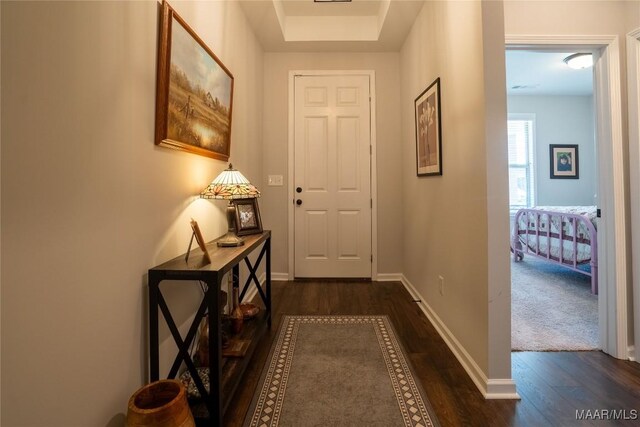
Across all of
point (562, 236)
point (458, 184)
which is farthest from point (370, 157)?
point (562, 236)

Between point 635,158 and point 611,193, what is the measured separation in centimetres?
24

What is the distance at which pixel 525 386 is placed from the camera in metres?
1.59

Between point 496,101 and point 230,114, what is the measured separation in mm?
1727

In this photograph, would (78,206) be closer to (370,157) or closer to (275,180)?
(275,180)

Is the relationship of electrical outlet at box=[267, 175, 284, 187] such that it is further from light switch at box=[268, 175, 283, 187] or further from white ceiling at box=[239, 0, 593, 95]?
white ceiling at box=[239, 0, 593, 95]

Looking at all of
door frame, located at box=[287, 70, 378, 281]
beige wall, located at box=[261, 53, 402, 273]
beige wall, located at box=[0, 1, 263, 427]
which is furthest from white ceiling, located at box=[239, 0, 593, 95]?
beige wall, located at box=[0, 1, 263, 427]

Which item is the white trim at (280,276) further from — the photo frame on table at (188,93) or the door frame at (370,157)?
the photo frame on table at (188,93)

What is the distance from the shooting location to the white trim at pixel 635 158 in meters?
1.80

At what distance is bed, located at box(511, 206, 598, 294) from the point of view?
10.1 ft

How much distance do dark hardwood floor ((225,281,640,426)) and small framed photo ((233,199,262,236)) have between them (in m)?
0.79

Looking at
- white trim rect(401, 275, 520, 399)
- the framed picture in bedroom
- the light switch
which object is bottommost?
white trim rect(401, 275, 520, 399)

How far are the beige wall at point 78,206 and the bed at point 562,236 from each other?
153 inches

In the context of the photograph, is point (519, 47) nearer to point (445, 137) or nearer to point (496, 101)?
point (445, 137)

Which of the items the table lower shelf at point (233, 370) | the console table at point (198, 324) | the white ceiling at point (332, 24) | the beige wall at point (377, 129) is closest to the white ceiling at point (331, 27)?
the white ceiling at point (332, 24)
